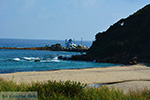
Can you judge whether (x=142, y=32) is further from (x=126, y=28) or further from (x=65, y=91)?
(x=65, y=91)

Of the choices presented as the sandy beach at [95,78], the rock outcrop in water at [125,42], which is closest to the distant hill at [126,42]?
the rock outcrop in water at [125,42]

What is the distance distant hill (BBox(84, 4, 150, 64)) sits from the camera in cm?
4814

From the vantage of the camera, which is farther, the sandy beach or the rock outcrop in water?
the rock outcrop in water

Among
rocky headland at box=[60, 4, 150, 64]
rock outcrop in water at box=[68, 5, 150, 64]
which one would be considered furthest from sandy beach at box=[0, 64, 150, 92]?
rocky headland at box=[60, 4, 150, 64]

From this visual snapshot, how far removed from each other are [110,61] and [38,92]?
37820 mm

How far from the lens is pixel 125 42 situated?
53.1 metres

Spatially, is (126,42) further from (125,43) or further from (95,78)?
(95,78)

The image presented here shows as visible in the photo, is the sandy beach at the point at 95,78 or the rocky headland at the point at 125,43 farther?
the rocky headland at the point at 125,43

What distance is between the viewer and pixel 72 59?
53.2 m

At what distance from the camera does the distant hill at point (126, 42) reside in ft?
158

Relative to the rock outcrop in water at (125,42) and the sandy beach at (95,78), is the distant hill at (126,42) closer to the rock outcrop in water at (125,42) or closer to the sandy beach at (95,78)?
the rock outcrop in water at (125,42)

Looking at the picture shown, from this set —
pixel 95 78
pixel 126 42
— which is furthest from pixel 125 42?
pixel 95 78

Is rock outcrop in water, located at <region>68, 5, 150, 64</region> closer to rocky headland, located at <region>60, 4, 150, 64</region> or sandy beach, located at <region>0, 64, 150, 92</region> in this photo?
rocky headland, located at <region>60, 4, 150, 64</region>

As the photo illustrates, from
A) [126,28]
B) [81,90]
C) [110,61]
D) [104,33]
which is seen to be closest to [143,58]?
[110,61]
